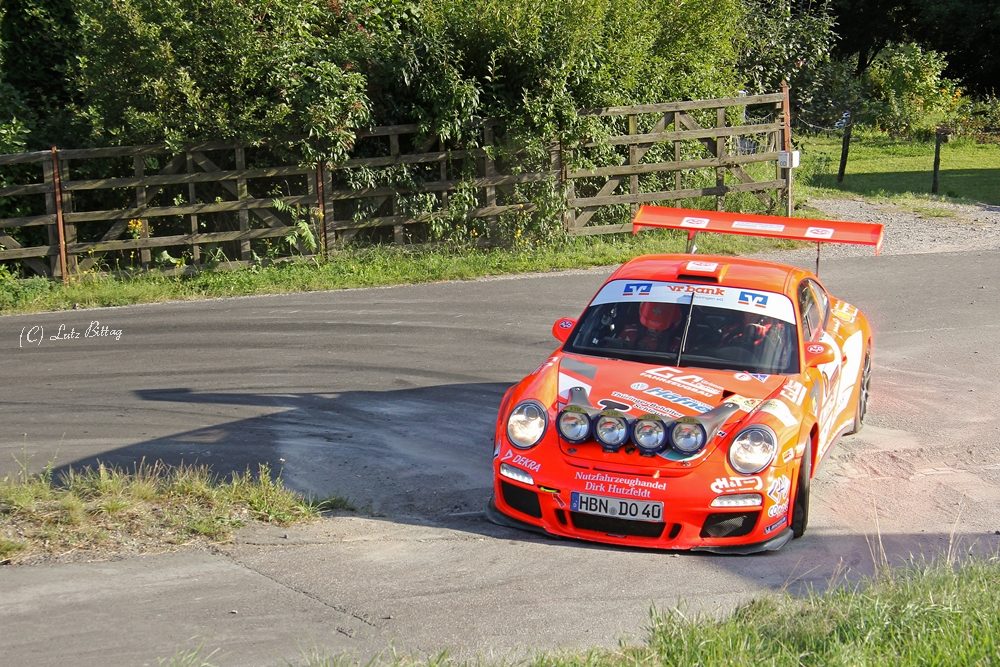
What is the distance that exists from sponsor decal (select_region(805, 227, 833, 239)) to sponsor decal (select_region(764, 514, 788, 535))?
2.54m

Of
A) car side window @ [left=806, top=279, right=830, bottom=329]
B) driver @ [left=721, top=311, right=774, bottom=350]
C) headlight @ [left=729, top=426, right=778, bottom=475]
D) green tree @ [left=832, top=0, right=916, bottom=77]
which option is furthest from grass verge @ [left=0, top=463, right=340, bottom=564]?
green tree @ [left=832, top=0, right=916, bottom=77]

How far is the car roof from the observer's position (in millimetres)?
7492

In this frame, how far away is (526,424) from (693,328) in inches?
61.0

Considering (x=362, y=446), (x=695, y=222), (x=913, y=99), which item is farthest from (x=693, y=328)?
(x=913, y=99)

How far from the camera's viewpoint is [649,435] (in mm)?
6109

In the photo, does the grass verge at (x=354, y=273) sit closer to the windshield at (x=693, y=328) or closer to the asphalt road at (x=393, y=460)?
the asphalt road at (x=393, y=460)

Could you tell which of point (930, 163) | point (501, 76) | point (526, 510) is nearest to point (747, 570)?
point (526, 510)

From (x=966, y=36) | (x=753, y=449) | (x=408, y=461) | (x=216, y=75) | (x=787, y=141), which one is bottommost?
(x=408, y=461)

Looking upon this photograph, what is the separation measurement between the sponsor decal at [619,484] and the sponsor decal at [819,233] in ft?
9.27

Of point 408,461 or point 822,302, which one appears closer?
point 408,461

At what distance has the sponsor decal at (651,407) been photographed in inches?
247

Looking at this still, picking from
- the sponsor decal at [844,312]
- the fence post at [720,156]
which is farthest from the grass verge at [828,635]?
the fence post at [720,156]

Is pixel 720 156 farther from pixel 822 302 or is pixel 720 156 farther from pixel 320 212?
pixel 822 302

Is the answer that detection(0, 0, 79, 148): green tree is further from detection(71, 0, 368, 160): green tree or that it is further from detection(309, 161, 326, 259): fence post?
detection(309, 161, 326, 259): fence post
